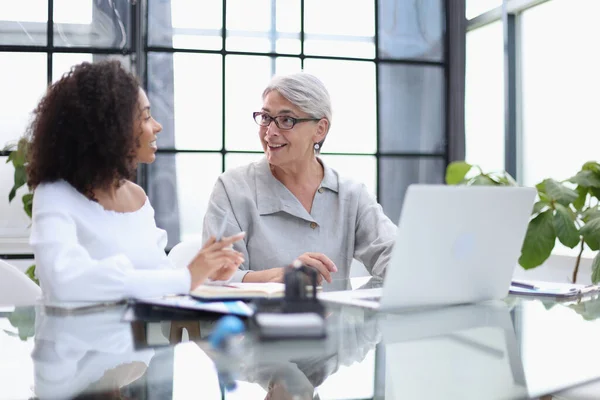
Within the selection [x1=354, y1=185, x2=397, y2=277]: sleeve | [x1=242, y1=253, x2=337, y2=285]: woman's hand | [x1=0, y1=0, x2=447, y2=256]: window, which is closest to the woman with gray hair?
[x1=354, y1=185, x2=397, y2=277]: sleeve


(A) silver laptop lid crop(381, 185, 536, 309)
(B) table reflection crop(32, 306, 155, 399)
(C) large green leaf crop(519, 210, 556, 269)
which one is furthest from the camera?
(C) large green leaf crop(519, 210, 556, 269)

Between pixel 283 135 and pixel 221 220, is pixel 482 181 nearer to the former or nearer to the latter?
pixel 283 135

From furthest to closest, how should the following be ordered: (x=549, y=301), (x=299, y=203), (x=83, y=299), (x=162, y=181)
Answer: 1. (x=162, y=181)
2. (x=299, y=203)
3. (x=549, y=301)
4. (x=83, y=299)

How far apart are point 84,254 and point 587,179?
2352mm

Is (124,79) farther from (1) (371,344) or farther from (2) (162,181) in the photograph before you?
(2) (162,181)

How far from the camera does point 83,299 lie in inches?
57.1

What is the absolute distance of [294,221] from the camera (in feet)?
7.80

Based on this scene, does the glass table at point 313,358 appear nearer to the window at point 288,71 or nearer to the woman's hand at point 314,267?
the woman's hand at point 314,267

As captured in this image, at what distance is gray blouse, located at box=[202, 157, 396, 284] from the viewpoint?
2.30m

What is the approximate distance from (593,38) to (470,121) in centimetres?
114

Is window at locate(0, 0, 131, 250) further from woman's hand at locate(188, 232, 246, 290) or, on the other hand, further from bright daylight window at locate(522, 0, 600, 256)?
woman's hand at locate(188, 232, 246, 290)

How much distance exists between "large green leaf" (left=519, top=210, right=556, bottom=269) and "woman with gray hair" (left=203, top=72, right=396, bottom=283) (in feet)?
2.59

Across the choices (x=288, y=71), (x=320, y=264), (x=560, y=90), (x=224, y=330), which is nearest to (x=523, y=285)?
(x=320, y=264)

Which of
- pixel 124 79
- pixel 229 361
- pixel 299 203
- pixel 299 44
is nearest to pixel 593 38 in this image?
pixel 299 44
